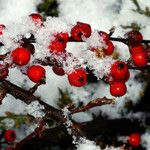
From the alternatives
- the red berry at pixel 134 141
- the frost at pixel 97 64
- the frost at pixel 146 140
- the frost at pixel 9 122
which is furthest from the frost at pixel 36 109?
the frost at pixel 146 140

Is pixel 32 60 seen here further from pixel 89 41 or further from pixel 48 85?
pixel 48 85

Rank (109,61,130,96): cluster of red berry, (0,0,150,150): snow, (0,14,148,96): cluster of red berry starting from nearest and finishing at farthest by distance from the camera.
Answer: (0,14,148,96): cluster of red berry, (109,61,130,96): cluster of red berry, (0,0,150,150): snow

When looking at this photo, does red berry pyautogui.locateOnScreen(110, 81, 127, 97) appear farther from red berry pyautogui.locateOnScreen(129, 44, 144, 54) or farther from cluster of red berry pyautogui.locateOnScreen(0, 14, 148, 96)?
red berry pyautogui.locateOnScreen(129, 44, 144, 54)

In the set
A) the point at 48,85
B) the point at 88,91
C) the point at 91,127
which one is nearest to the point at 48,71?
the point at 48,85

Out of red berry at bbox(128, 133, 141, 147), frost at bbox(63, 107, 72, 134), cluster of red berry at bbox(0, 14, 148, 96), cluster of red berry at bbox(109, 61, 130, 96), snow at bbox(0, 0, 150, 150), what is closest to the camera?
frost at bbox(63, 107, 72, 134)

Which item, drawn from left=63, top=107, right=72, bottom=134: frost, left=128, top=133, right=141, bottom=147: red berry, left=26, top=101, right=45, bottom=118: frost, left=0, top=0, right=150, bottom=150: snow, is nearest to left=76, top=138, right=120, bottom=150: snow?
left=63, top=107, right=72, bottom=134: frost

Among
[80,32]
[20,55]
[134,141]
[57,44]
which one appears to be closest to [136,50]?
[80,32]

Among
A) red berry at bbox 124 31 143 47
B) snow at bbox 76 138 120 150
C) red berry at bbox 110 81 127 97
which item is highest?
red berry at bbox 124 31 143 47
